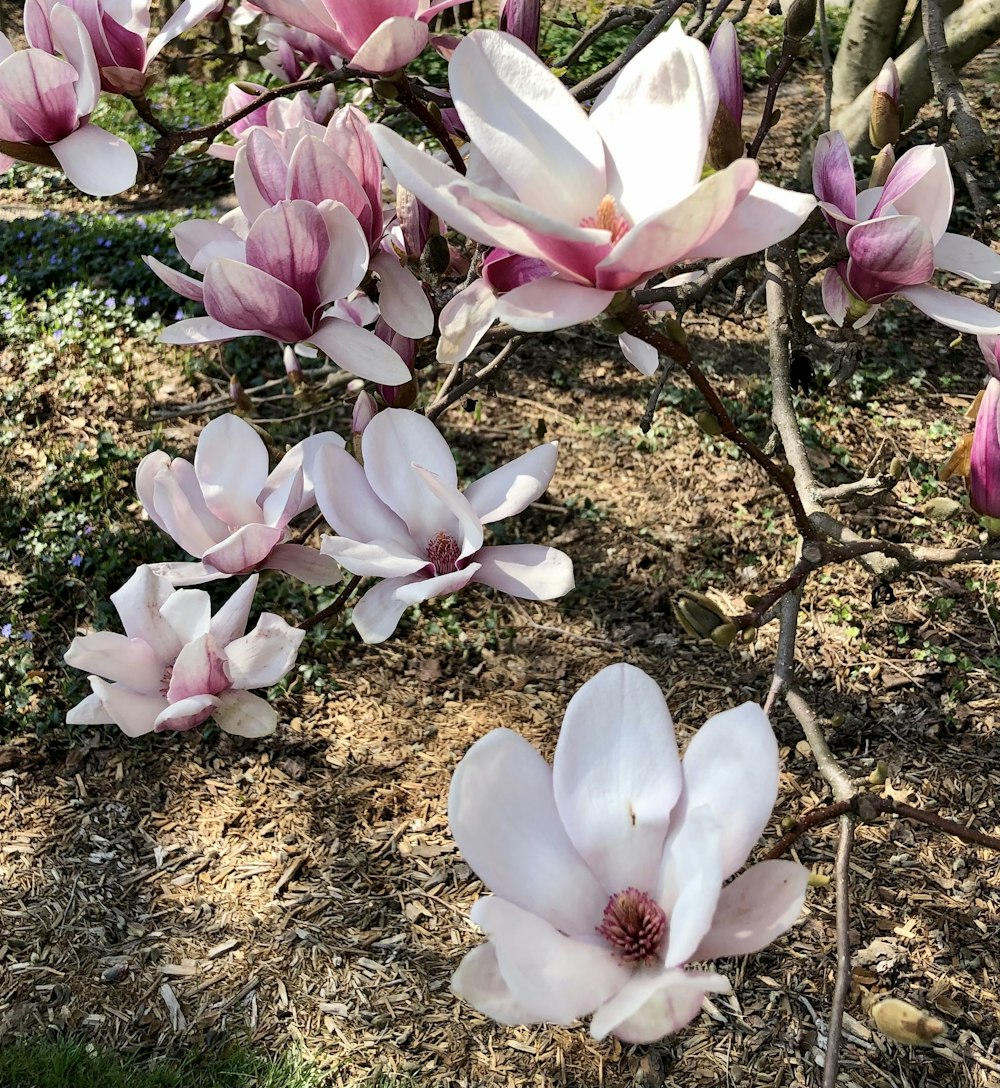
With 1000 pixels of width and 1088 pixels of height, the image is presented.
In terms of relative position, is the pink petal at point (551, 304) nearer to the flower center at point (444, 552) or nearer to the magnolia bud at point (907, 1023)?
the flower center at point (444, 552)

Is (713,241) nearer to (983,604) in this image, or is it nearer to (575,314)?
(575,314)

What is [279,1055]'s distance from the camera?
76.5 inches

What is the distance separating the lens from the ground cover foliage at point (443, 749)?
77.0 inches

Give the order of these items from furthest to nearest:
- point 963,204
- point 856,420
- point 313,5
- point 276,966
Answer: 1. point 963,204
2. point 856,420
3. point 276,966
4. point 313,5

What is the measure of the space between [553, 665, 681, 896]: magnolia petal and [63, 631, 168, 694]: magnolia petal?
0.40 m

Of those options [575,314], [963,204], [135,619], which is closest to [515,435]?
[963,204]

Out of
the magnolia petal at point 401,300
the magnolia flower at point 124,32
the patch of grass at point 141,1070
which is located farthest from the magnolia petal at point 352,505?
the patch of grass at point 141,1070

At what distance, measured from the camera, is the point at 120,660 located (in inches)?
35.0

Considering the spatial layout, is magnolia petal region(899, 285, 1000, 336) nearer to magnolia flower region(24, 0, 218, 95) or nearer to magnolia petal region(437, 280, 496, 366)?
magnolia petal region(437, 280, 496, 366)

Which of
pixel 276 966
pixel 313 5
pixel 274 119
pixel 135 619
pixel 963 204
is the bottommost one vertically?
pixel 276 966

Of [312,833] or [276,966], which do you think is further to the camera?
[312,833]

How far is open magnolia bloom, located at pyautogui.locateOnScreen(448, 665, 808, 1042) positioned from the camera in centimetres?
56

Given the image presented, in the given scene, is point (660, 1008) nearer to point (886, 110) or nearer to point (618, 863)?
point (618, 863)

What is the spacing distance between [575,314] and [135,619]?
0.52 metres
